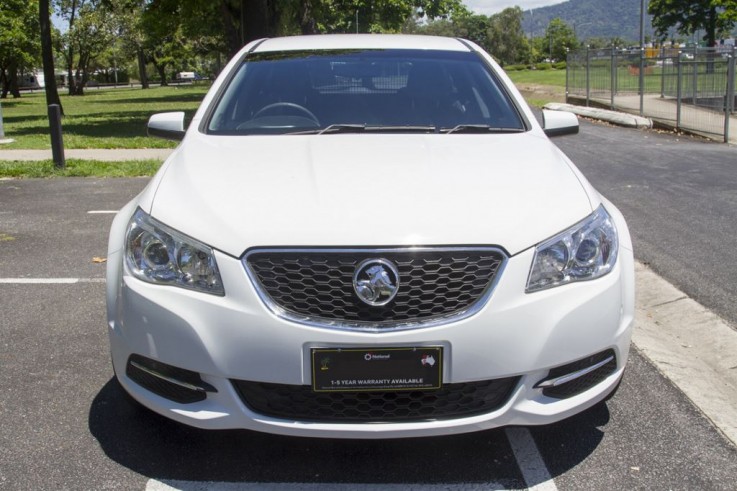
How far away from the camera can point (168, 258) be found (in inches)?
112

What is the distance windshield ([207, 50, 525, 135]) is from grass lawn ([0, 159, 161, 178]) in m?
7.01

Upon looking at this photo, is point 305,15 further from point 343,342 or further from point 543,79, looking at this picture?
point 343,342

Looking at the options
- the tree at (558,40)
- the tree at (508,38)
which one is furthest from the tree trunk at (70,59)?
the tree at (558,40)

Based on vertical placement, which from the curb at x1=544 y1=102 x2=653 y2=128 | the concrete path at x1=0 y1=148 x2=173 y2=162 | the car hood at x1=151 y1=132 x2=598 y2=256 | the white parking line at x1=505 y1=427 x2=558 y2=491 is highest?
the car hood at x1=151 y1=132 x2=598 y2=256

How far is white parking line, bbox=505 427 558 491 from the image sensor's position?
2.90 metres

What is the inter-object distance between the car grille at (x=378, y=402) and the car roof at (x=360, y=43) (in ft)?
8.24

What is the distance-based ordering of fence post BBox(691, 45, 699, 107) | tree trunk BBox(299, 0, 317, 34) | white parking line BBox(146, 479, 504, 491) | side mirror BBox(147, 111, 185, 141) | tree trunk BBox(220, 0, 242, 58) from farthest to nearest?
tree trunk BBox(299, 0, 317, 34) < tree trunk BBox(220, 0, 242, 58) < fence post BBox(691, 45, 699, 107) < side mirror BBox(147, 111, 185, 141) < white parking line BBox(146, 479, 504, 491)

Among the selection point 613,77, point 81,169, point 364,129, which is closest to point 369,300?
point 364,129

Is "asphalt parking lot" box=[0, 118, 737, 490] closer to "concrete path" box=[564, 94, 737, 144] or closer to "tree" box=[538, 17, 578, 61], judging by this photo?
"concrete path" box=[564, 94, 737, 144]

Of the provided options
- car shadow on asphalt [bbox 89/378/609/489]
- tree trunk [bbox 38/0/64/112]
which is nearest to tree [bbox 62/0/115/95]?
tree trunk [bbox 38/0/64/112]

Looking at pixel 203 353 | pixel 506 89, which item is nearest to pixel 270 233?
pixel 203 353

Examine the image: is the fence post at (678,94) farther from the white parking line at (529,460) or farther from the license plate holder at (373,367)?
the license plate holder at (373,367)

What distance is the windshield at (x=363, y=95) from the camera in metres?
4.01

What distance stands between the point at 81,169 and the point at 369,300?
968 centimetres
